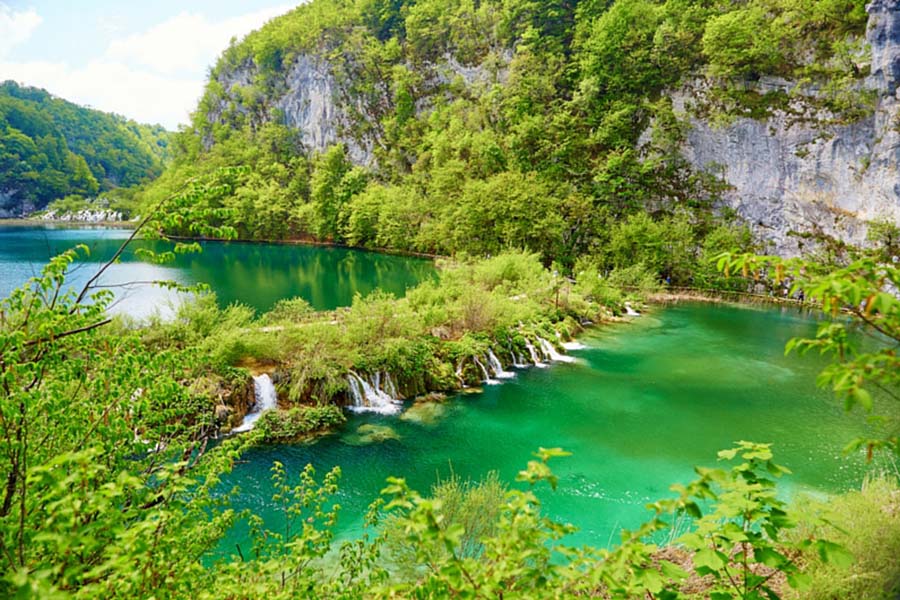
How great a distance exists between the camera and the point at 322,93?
212 feet

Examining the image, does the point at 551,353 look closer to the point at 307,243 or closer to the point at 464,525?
the point at 464,525

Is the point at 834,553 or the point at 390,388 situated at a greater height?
the point at 834,553

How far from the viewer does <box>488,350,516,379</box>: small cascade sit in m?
17.5

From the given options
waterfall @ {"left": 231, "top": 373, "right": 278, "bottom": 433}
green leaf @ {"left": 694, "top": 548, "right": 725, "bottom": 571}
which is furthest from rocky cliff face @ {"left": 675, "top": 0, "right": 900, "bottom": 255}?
green leaf @ {"left": 694, "top": 548, "right": 725, "bottom": 571}

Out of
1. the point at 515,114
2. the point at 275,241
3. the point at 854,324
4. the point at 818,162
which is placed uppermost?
the point at 515,114

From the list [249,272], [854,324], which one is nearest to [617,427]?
[854,324]

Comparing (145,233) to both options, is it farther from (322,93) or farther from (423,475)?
(322,93)

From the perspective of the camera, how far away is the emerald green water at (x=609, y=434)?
10.3m

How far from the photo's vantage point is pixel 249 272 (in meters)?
35.3

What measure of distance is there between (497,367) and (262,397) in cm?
817

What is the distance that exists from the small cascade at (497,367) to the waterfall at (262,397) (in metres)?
7.63

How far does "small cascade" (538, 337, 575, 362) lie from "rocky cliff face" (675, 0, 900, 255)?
22640 millimetres

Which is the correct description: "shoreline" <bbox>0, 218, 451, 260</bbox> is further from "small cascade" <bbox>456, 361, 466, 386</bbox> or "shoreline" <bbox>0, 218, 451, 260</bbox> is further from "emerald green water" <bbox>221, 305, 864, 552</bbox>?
"emerald green water" <bbox>221, 305, 864, 552</bbox>

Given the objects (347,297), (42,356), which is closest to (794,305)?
(347,297)
